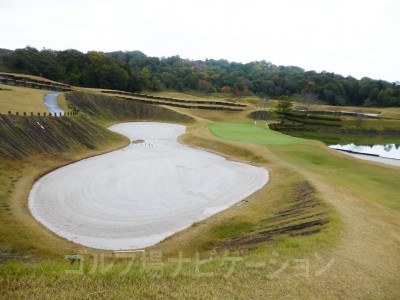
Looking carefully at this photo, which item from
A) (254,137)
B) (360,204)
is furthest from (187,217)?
(254,137)

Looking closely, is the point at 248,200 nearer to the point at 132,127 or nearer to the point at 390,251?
the point at 390,251

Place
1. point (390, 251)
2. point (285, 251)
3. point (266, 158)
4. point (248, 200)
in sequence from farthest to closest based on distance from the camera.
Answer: point (266, 158) → point (248, 200) → point (390, 251) → point (285, 251)

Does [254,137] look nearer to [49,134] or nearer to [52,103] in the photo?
[49,134]

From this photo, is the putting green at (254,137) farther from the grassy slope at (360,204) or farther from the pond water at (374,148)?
the pond water at (374,148)

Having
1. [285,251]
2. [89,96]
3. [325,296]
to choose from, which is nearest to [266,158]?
[285,251]

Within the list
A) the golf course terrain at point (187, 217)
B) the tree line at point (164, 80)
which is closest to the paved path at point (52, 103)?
the golf course terrain at point (187, 217)

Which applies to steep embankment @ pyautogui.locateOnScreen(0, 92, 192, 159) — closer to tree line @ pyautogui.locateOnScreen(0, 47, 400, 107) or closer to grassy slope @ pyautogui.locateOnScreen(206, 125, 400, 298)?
grassy slope @ pyautogui.locateOnScreen(206, 125, 400, 298)
